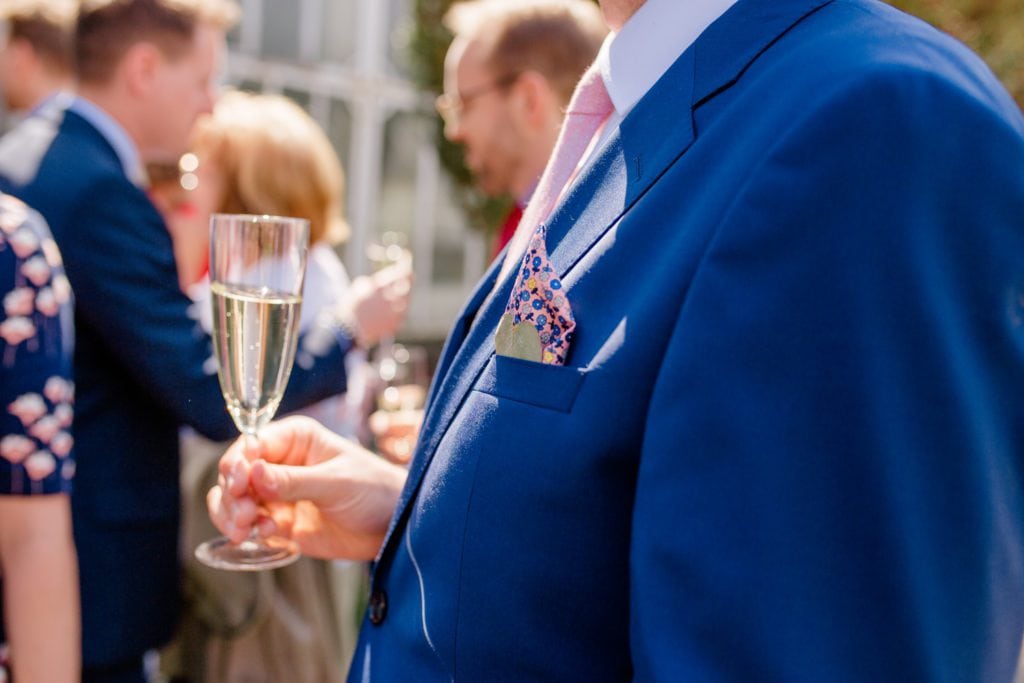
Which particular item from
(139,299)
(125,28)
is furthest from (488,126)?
(139,299)

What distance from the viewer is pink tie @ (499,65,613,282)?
1.16 m

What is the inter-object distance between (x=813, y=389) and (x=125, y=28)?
8.08ft

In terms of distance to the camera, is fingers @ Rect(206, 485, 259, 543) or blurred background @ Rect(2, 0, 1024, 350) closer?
fingers @ Rect(206, 485, 259, 543)

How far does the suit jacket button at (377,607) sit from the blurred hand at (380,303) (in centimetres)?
157

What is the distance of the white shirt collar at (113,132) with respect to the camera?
2451mm

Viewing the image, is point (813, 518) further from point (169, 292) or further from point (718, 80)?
point (169, 292)

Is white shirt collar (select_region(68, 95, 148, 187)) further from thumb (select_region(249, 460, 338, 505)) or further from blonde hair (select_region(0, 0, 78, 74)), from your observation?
blonde hair (select_region(0, 0, 78, 74))

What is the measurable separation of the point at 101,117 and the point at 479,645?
2032 mm

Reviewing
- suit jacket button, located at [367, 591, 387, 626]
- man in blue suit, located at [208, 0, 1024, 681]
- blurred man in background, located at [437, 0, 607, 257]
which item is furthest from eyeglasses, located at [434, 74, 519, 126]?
man in blue suit, located at [208, 0, 1024, 681]

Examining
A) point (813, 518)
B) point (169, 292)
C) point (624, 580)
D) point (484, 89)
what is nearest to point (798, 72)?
point (813, 518)

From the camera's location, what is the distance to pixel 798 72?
836 millimetres

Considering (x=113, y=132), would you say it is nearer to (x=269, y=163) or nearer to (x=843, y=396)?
(x=269, y=163)

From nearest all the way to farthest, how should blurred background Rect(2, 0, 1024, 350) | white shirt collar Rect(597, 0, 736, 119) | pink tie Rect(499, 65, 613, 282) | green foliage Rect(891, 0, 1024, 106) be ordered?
1. white shirt collar Rect(597, 0, 736, 119)
2. pink tie Rect(499, 65, 613, 282)
3. green foliage Rect(891, 0, 1024, 106)
4. blurred background Rect(2, 0, 1024, 350)

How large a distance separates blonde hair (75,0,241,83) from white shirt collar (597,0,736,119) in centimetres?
199
